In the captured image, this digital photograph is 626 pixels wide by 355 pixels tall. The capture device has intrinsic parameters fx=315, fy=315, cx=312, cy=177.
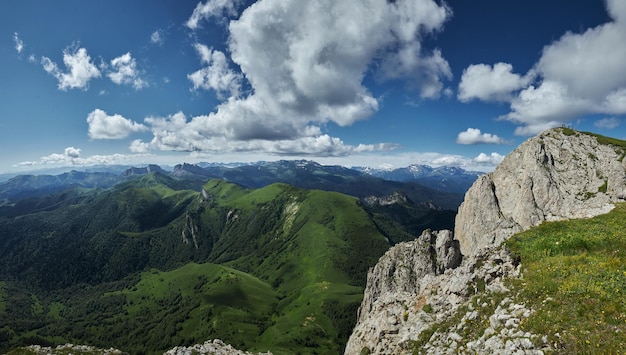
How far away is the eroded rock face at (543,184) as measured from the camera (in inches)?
4208

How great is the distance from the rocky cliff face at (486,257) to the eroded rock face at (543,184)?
330mm

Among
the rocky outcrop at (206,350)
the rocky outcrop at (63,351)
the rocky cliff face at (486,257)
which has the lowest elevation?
the rocky outcrop at (63,351)

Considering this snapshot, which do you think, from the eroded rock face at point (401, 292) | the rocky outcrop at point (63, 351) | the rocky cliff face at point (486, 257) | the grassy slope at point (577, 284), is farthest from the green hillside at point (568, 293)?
the rocky outcrop at point (63, 351)

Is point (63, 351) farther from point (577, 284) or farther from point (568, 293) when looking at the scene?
point (577, 284)

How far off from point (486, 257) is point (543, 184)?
107467 mm

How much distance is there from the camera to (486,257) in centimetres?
3819

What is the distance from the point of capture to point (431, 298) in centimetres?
3691

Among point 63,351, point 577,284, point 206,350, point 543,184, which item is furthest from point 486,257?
point 543,184

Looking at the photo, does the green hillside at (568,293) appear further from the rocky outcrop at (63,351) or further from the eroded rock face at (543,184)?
the rocky outcrop at (63,351)

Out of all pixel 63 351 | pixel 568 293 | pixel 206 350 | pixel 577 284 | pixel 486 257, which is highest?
pixel 577 284

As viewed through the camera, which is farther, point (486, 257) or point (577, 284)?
point (486, 257)

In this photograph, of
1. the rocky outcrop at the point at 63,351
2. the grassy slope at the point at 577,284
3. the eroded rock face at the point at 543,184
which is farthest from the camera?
the eroded rock face at the point at 543,184

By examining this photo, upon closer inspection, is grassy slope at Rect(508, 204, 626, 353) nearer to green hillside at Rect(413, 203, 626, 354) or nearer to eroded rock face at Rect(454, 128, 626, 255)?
green hillside at Rect(413, 203, 626, 354)

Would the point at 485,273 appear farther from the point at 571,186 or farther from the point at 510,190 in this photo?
the point at 510,190
